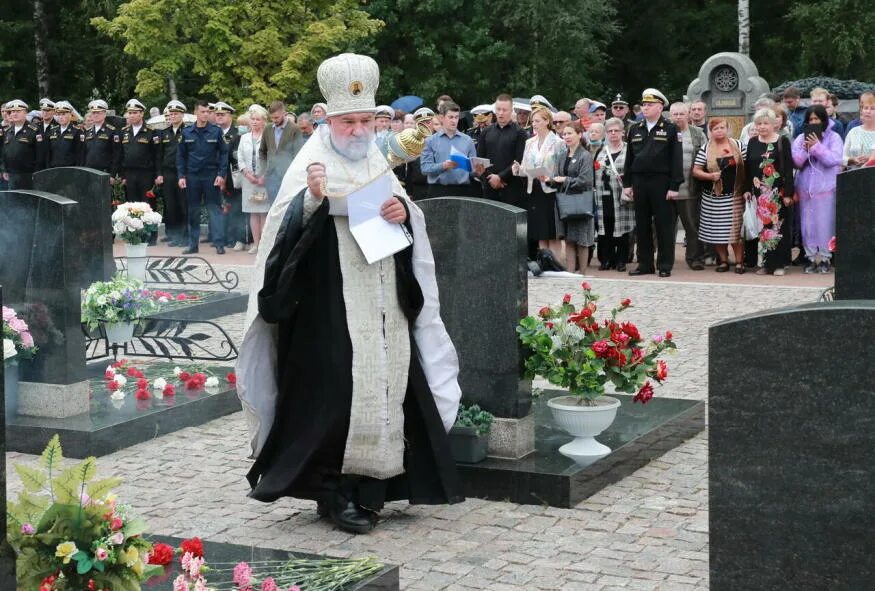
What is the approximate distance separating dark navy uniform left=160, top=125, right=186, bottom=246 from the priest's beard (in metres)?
13.8

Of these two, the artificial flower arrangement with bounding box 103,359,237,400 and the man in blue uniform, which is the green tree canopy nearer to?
Result: the man in blue uniform

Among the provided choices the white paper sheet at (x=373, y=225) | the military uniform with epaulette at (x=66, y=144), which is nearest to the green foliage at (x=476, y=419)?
the white paper sheet at (x=373, y=225)

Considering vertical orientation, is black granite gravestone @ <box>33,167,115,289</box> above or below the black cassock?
above

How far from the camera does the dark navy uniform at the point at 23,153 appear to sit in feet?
73.4

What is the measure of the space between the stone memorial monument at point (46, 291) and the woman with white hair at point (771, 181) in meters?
8.79

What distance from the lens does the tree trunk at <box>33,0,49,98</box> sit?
40250 mm

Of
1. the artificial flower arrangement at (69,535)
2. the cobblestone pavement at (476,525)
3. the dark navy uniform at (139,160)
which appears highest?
the dark navy uniform at (139,160)

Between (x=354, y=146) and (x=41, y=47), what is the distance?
35.9m

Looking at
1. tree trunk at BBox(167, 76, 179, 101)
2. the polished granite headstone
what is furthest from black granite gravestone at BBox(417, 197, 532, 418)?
tree trunk at BBox(167, 76, 179, 101)

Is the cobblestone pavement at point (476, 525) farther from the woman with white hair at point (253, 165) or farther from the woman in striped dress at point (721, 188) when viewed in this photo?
the woman with white hair at point (253, 165)

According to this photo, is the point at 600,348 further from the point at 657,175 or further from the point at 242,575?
the point at 657,175

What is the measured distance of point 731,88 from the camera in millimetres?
22531

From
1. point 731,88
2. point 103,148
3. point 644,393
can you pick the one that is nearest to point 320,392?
point 644,393

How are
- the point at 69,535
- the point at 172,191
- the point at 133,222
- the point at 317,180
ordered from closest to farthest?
the point at 69,535 < the point at 317,180 < the point at 133,222 < the point at 172,191
